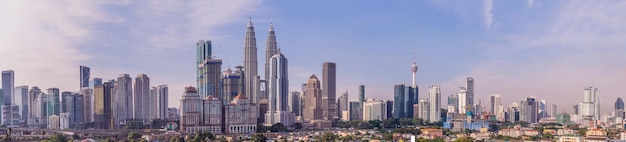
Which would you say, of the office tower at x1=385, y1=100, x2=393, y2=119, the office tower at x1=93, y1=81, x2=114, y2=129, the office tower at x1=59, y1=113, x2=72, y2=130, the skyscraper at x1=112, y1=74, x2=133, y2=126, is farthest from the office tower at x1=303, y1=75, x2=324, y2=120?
the office tower at x1=59, y1=113, x2=72, y2=130

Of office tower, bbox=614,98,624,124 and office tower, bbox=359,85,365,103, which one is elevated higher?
office tower, bbox=359,85,365,103

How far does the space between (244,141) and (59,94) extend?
10478 mm

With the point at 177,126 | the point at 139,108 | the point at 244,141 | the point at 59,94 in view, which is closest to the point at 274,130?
the point at 177,126

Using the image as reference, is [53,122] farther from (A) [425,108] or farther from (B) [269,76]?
(A) [425,108]

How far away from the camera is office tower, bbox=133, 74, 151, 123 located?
21719 mm

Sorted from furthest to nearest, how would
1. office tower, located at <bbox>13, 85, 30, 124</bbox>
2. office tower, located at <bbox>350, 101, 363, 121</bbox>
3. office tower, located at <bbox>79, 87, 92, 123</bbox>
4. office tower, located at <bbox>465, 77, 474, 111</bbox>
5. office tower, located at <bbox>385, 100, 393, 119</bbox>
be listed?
1. office tower, located at <bbox>465, 77, 474, 111</bbox>
2. office tower, located at <bbox>385, 100, 393, 119</bbox>
3. office tower, located at <bbox>350, 101, 363, 121</bbox>
4. office tower, located at <bbox>13, 85, 30, 124</bbox>
5. office tower, located at <bbox>79, 87, 92, 123</bbox>

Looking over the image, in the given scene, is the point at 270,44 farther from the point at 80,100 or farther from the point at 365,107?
the point at 80,100

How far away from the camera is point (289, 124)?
20.5 meters

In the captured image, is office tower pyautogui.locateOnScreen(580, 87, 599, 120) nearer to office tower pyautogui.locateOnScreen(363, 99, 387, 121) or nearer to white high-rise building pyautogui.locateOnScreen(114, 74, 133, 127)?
Result: office tower pyautogui.locateOnScreen(363, 99, 387, 121)

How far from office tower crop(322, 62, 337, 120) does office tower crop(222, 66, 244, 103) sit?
4.33 meters

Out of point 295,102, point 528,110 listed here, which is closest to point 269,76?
point 295,102

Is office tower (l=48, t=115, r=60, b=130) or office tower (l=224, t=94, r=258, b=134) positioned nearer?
office tower (l=224, t=94, r=258, b=134)

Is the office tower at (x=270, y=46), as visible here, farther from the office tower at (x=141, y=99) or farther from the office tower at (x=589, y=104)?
the office tower at (x=589, y=104)

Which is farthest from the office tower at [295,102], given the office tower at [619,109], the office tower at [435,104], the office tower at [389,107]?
the office tower at [619,109]
